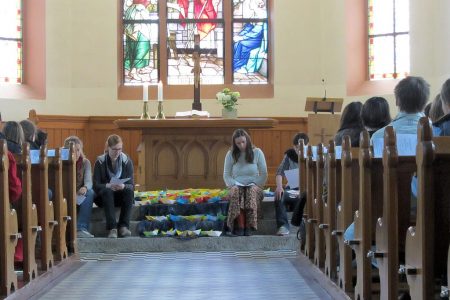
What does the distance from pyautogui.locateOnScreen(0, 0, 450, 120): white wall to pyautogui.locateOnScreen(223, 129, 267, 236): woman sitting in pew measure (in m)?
4.37

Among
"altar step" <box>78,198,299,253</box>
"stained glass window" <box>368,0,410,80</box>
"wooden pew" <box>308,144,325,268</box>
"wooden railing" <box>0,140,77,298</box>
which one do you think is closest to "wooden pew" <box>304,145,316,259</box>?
"wooden pew" <box>308,144,325,268</box>

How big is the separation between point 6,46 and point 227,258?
22.3ft

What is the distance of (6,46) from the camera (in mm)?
12641

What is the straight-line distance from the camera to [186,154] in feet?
33.6

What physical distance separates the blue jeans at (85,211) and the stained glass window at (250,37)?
18.7ft

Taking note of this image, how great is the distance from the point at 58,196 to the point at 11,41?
678cm

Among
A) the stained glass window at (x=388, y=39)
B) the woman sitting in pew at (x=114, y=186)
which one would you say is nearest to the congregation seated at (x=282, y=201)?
the woman sitting in pew at (x=114, y=186)

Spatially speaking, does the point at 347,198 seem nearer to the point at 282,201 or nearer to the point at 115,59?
the point at 282,201

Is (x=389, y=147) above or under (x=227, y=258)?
above

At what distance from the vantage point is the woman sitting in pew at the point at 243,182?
8.03 m

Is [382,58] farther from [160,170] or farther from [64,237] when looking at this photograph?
[64,237]

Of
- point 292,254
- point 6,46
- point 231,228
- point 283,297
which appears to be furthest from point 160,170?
point 283,297

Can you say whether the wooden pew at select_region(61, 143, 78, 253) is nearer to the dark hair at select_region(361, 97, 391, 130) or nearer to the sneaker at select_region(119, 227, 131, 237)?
the sneaker at select_region(119, 227, 131, 237)

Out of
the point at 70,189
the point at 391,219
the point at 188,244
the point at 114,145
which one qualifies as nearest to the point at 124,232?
the point at 188,244
